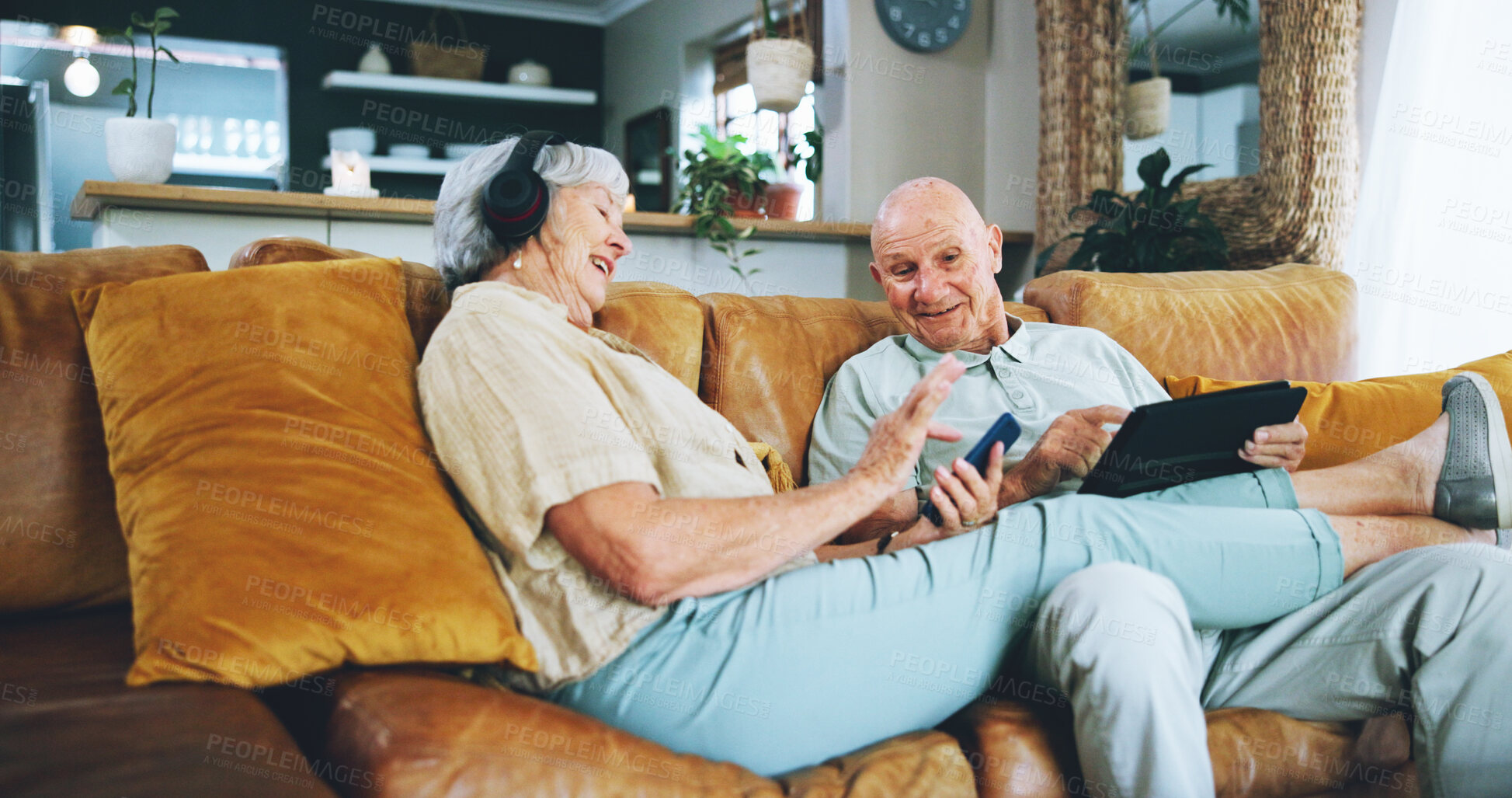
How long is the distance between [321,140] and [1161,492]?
19.2 ft

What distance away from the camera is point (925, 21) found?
377 cm

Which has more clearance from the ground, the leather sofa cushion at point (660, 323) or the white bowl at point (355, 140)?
the white bowl at point (355, 140)

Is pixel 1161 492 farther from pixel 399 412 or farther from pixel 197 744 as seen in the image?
pixel 197 744

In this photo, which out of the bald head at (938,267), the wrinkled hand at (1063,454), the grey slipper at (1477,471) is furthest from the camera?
the bald head at (938,267)

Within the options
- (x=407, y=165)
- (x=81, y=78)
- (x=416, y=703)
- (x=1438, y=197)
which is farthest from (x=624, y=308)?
(x=407, y=165)

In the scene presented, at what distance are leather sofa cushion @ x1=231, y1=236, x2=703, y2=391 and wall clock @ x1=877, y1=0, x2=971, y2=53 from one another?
2243 millimetres

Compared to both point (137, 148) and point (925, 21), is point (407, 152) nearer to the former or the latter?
point (137, 148)

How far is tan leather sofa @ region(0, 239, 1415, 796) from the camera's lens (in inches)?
31.9

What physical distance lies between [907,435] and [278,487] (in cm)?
68

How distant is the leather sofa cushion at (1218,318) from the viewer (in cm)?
210

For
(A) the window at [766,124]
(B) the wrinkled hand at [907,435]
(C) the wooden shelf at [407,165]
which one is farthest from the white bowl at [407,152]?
(B) the wrinkled hand at [907,435]

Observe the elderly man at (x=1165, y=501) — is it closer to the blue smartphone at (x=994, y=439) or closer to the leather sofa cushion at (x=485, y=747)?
the blue smartphone at (x=994, y=439)

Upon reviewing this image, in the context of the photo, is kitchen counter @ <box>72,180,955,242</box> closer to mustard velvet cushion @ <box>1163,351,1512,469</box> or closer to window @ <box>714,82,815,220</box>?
window @ <box>714,82,815,220</box>

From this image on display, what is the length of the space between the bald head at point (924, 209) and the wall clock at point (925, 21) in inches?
80.4
